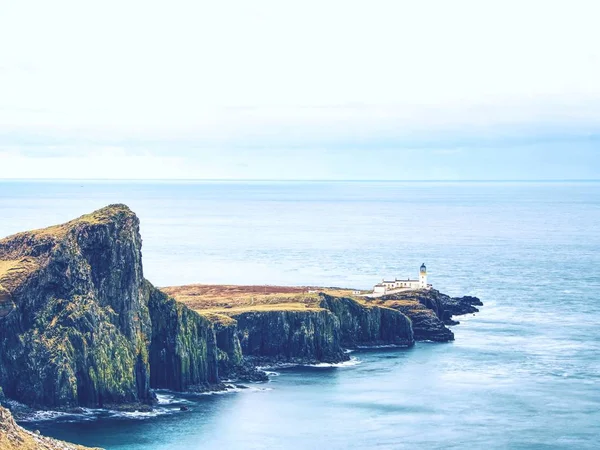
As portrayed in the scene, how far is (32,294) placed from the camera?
151625 millimetres

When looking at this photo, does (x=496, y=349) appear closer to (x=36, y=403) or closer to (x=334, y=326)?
(x=334, y=326)

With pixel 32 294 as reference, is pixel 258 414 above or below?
below

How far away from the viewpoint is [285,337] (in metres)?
189

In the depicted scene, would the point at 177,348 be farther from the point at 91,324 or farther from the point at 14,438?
the point at 14,438

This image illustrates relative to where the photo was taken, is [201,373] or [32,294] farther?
[201,373]

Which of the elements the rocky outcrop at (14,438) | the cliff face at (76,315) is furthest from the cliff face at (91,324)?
the rocky outcrop at (14,438)

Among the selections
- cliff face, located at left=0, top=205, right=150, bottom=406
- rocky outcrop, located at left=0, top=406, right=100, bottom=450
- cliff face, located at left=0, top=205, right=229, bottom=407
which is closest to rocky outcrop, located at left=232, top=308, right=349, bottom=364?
cliff face, located at left=0, top=205, right=229, bottom=407

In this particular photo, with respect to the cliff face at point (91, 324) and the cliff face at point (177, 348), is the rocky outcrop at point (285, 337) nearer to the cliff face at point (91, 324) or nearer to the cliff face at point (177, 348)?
the cliff face at point (91, 324)

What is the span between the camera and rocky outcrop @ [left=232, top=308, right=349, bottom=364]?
615 feet

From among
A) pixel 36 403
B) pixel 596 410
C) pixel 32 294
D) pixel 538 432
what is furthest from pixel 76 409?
pixel 596 410

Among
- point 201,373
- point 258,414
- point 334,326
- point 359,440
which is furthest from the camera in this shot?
point 334,326

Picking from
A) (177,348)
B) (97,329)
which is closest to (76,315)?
(97,329)

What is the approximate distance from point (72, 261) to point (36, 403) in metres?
19.5

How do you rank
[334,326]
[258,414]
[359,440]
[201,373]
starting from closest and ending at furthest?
[359,440]
[258,414]
[201,373]
[334,326]
